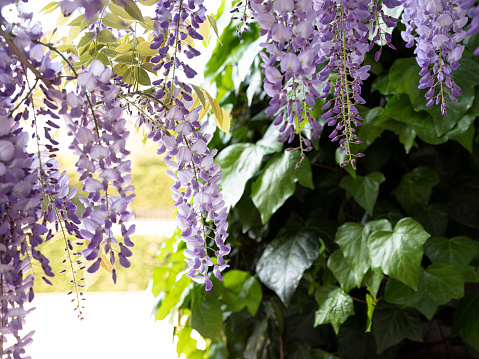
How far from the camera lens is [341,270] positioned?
1.38 meters

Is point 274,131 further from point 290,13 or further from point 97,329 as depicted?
point 97,329

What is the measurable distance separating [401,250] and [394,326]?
0.32 meters

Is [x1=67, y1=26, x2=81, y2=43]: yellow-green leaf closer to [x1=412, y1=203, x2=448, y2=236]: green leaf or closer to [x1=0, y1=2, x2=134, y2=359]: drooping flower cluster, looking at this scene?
[x1=0, y1=2, x2=134, y2=359]: drooping flower cluster

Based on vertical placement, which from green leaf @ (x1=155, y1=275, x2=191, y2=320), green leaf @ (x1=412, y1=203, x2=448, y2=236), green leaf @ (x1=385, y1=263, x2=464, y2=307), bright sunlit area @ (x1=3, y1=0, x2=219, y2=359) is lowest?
A: bright sunlit area @ (x1=3, y1=0, x2=219, y2=359)

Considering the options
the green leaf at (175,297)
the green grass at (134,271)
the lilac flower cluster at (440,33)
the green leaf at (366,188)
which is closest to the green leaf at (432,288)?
the green leaf at (366,188)

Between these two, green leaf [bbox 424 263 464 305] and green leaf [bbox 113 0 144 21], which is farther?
green leaf [bbox 424 263 464 305]

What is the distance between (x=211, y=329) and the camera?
1.49 meters

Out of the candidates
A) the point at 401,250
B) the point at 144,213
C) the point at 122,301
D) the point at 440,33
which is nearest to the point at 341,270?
the point at 401,250

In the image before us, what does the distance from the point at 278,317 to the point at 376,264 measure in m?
0.43

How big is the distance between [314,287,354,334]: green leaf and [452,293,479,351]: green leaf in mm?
342

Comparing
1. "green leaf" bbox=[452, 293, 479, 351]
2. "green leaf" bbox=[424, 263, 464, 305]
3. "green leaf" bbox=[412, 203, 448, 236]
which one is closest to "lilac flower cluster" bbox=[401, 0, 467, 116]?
"green leaf" bbox=[424, 263, 464, 305]

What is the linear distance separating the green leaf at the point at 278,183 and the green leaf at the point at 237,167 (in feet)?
0.14

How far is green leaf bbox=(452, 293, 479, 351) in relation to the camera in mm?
1385

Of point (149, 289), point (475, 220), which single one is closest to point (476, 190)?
point (475, 220)
